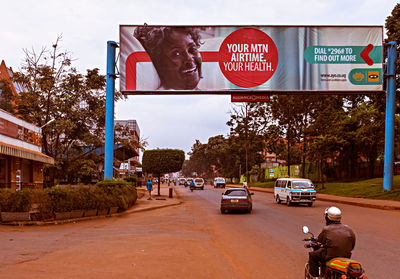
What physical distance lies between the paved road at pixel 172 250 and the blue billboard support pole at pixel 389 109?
40.4 feet

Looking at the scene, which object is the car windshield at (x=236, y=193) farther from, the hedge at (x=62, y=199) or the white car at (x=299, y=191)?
the hedge at (x=62, y=199)

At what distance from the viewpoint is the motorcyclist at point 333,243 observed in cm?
517

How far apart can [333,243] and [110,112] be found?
744 inches

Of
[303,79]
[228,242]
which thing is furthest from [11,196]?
[303,79]

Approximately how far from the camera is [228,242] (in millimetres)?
11078

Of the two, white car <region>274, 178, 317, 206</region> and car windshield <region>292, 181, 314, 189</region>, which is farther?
car windshield <region>292, 181, 314, 189</region>

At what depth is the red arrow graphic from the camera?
23906mm

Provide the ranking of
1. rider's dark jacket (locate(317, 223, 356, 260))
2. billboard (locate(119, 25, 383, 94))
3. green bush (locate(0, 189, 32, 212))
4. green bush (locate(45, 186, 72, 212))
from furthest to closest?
billboard (locate(119, 25, 383, 94)) → green bush (locate(45, 186, 72, 212)) → green bush (locate(0, 189, 32, 212)) → rider's dark jacket (locate(317, 223, 356, 260))

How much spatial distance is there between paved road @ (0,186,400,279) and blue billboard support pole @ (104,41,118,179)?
7605mm

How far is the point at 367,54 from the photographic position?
24000 millimetres

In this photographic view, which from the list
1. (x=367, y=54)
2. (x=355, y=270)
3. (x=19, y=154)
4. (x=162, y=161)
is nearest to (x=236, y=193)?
(x=367, y=54)

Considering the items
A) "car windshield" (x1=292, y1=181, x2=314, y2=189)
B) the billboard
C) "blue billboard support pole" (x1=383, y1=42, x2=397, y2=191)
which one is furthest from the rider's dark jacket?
"blue billboard support pole" (x1=383, y1=42, x2=397, y2=191)

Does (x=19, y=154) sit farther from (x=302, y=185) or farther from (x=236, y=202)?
(x=302, y=185)

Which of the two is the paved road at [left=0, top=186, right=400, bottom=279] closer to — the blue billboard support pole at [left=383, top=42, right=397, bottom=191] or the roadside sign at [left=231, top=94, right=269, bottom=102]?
the roadside sign at [left=231, top=94, right=269, bottom=102]
